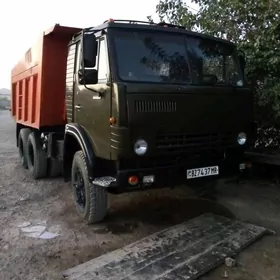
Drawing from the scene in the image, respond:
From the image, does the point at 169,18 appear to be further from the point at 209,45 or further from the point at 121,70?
the point at 121,70

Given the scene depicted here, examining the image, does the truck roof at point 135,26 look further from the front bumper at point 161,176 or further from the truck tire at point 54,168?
the truck tire at point 54,168

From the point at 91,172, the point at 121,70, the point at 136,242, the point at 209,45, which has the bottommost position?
the point at 136,242

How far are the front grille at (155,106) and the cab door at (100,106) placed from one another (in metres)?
0.34

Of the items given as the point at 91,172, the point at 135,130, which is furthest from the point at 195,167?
the point at 91,172

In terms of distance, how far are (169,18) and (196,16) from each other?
897 mm

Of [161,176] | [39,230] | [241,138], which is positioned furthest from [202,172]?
[39,230]

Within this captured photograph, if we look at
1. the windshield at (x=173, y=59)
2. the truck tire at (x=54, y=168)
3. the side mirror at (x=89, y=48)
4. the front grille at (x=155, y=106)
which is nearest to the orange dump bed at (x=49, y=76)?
the truck tire at (x=54, y=168)

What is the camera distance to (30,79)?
6559 mm

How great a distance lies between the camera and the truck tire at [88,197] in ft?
14.2

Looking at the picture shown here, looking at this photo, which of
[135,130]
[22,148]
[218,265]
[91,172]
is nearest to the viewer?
[218,265]

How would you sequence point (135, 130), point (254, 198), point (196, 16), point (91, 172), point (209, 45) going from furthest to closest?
point (196, 16), point (254, 198), point (209, 45), point (91, 172), point (135, 130)

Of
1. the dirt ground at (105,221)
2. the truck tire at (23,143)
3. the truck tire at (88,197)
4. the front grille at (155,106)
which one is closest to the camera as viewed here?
the dirt ground at (105,221)

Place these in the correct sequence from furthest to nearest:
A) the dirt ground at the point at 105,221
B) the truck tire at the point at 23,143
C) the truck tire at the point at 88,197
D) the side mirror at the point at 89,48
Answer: the truck tire at the point at 23,143 < the truck tire at the point at 88,197 < the side mirror at the point at 89,48 < the dirt ground at the point at 105,221

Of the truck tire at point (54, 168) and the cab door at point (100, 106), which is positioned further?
the truck tire at point (54, 168)
